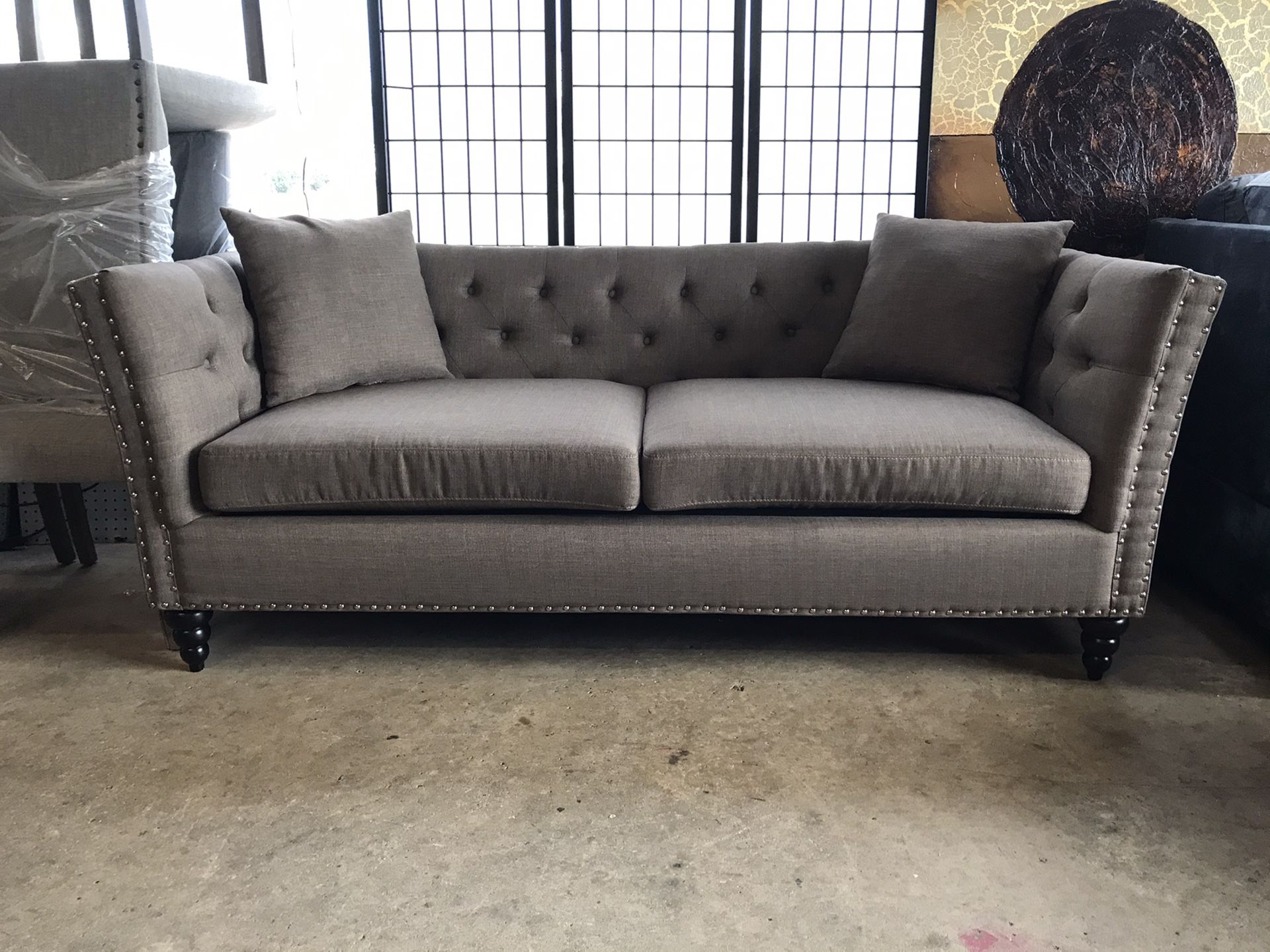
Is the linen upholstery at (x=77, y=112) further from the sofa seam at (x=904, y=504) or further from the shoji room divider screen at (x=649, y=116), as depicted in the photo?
the sofa seam at (x=904, y=504)

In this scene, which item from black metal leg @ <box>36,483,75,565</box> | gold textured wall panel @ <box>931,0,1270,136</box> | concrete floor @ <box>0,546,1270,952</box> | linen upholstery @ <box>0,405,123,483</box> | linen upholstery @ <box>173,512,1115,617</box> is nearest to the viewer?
concrete floor @ <box>0,546,1270,952</box>

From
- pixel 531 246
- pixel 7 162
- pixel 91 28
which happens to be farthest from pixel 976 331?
pixel 91 28

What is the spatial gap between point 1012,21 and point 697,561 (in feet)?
6.74

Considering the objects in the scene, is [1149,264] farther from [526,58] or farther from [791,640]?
[526,58]

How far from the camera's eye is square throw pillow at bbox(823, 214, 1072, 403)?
Result: 206 centimetres

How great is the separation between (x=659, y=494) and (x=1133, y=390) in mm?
790

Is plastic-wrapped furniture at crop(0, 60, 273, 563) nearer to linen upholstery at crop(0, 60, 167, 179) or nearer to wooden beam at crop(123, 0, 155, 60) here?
linen upholstery at crop(0, 60, 167, 179)

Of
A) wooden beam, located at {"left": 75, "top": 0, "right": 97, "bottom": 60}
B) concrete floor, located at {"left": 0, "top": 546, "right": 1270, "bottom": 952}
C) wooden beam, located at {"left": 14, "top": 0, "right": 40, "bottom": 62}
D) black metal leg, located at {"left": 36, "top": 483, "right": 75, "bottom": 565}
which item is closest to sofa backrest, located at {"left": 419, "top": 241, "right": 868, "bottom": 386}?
concrete floor, located at {"left": 0, "top": 546, "right": 1270, "bottom": 952}

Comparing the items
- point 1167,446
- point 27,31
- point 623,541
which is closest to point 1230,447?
point 1167,446

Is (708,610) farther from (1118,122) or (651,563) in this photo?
(1118,122)

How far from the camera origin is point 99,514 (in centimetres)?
261

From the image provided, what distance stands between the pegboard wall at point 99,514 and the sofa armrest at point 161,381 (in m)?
0.91

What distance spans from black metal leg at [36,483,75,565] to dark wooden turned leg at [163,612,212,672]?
75 cm

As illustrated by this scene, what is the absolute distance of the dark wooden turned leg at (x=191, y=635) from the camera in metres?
1.83
